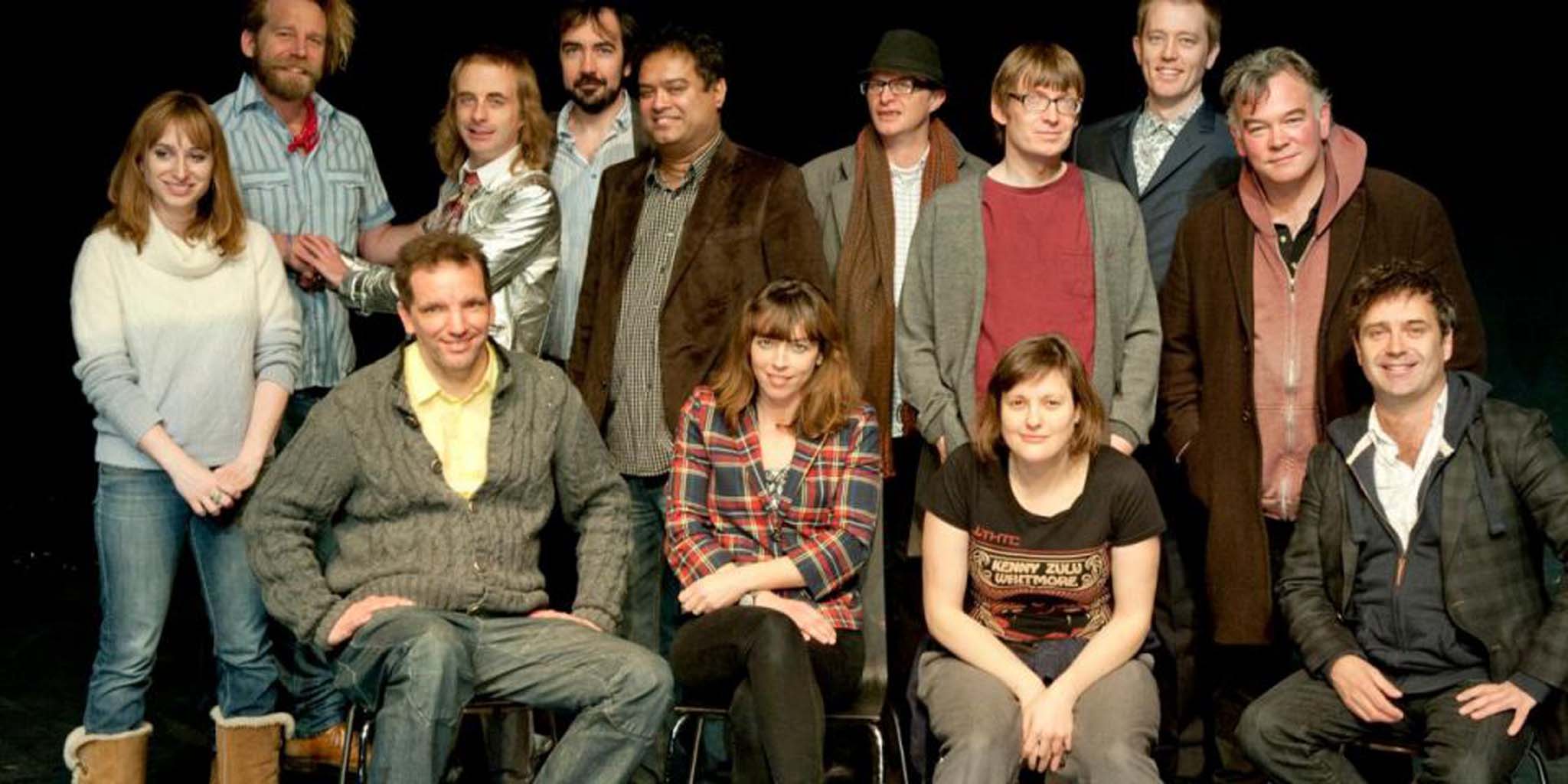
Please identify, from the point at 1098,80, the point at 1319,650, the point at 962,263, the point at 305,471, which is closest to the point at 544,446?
the point at 305,471

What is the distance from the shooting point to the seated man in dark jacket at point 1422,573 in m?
3.53

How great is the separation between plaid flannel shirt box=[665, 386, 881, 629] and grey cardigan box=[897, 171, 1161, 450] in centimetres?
18

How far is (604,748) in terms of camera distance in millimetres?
3543

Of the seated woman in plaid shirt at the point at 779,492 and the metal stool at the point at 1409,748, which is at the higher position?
the seated woman in plaid shirt at the point at 779,492

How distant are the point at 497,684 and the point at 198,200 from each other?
1.30m

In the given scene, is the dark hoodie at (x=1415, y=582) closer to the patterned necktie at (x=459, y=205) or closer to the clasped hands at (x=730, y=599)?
the clasped hands at (x=730, y=599)

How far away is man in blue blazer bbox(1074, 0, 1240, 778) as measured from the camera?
4.22 metres

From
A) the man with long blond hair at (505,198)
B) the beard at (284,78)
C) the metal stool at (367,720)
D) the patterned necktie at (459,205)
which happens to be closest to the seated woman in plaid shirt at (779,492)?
the metal stool at (367,720)

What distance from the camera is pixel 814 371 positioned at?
390cm

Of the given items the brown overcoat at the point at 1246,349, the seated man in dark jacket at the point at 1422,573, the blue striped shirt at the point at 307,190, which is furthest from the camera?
Result: the blue striped shirt at the point at 307,190

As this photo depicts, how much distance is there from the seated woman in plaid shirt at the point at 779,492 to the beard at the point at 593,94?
0.90 meters

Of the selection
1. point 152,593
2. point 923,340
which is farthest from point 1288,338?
point 152,593

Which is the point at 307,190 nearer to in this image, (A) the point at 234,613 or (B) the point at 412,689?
(A) the point at 234,613

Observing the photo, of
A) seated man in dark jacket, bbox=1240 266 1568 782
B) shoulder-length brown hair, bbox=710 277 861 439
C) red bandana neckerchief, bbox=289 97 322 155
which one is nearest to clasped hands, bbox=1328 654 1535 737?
seated man in dark jacket, bbox=1240 266 1568 782
